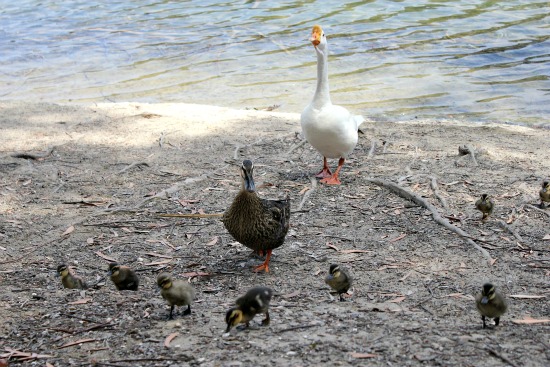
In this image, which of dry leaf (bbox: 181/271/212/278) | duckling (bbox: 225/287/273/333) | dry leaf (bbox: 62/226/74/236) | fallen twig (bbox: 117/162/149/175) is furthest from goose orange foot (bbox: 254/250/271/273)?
fallen twig (bbox: 117/162/149/175)

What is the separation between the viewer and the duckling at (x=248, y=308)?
14.5 feet

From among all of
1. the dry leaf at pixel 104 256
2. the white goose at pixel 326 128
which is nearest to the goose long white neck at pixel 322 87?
the white goose at pixel 326 128

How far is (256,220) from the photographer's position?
572 centimetres

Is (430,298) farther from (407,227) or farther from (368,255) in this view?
(407,227)

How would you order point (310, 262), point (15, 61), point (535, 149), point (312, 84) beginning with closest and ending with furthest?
point (310, 262)
point (535, 149)
point (312, 84)
point (15, 61)

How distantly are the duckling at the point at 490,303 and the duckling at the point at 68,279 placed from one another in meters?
2.67

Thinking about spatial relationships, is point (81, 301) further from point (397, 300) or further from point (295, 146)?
point (295, 146)

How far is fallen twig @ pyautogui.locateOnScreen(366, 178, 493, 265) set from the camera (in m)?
6.15

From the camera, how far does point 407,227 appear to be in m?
6.63

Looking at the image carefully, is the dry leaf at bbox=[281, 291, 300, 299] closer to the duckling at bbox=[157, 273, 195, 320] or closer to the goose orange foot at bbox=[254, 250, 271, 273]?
the goose orange foot at bbox=[254, 250, 271, 273]

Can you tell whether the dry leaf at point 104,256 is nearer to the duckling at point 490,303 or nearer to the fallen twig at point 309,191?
the fallen twig at point 309,191

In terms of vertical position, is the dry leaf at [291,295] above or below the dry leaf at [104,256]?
above

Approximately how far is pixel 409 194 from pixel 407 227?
2.28 feet

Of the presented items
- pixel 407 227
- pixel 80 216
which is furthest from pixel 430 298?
pixel 80 216
